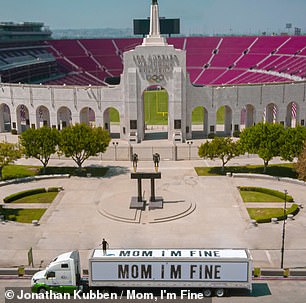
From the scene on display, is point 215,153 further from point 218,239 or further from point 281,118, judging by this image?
point 281,118

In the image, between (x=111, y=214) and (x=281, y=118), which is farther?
(x=281, y=118)

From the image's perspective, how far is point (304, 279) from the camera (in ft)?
127

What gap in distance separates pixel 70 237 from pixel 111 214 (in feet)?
21.3

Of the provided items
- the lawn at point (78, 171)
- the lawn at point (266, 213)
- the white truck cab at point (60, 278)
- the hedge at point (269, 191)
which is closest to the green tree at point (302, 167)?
the hedge at point (269, 191)

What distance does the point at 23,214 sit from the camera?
2105 inches

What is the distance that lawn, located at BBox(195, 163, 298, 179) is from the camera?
220 ft

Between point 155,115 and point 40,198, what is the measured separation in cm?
6195

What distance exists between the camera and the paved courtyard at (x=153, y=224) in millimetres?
44875

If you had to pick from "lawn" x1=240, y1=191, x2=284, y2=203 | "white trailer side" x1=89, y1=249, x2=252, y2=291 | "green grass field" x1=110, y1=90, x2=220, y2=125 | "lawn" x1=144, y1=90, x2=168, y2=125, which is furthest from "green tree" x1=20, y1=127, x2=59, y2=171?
"lawn" x1=144, y1=90, x2=168, y2=125

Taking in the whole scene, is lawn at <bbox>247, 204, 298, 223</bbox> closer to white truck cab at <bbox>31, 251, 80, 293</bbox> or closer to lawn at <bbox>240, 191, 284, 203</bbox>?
lawn at <bbox>240, 191, 284, 203</bbox>

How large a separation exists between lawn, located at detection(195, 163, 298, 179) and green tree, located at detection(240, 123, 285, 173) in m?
2.15

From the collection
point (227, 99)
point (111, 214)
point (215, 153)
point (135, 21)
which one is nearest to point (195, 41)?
point (135, 21)

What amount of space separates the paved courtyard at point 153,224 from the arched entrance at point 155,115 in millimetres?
27730

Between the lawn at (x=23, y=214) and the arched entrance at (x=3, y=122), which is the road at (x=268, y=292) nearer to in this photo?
the lawn at (x=23, y=214)
